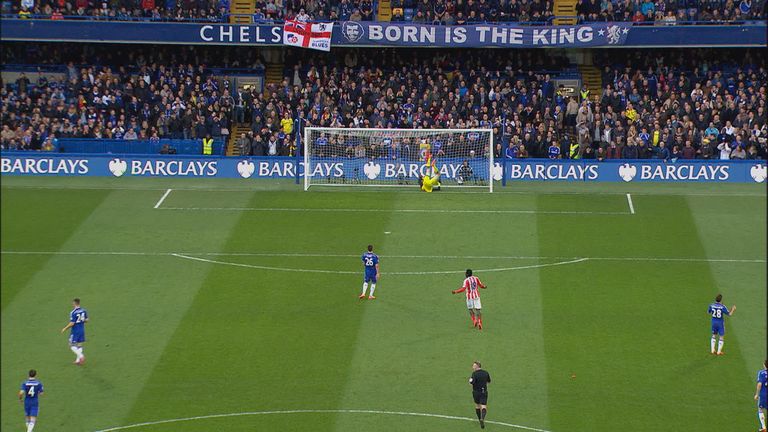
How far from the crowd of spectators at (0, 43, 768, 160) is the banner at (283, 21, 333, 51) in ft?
5.46

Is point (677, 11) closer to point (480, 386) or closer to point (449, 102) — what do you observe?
point (449, 102)

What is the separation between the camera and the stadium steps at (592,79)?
5112cm

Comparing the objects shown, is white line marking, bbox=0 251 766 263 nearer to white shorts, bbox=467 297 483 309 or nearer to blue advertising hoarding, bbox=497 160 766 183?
white shorts, bbox=467 297 483 309

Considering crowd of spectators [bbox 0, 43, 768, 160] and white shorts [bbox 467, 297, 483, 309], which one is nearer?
white shorts [bbox 467, 297, 483, 309]

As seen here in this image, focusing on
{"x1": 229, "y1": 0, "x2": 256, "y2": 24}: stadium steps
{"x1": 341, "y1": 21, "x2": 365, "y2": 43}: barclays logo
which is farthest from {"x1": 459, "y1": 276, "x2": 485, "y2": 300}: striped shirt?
{"x1": 229, "y1": 0, "x2": 256, "y2": 24}: stadium steps

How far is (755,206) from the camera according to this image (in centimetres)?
4091

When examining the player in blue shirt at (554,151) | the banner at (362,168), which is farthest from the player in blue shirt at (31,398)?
the player in blue shirt at (554,151)

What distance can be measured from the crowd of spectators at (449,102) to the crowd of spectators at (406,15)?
196cm

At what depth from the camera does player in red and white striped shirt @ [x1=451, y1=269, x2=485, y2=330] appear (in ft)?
95.3

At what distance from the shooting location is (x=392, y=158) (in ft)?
144

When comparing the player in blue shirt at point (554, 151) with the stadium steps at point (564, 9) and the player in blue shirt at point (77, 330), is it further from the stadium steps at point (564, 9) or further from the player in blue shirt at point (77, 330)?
the player in blue shirt at point (77, 330)

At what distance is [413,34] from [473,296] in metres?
22.6

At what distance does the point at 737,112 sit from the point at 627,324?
1955cm

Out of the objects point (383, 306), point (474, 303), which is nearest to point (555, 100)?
point (383, 306)
